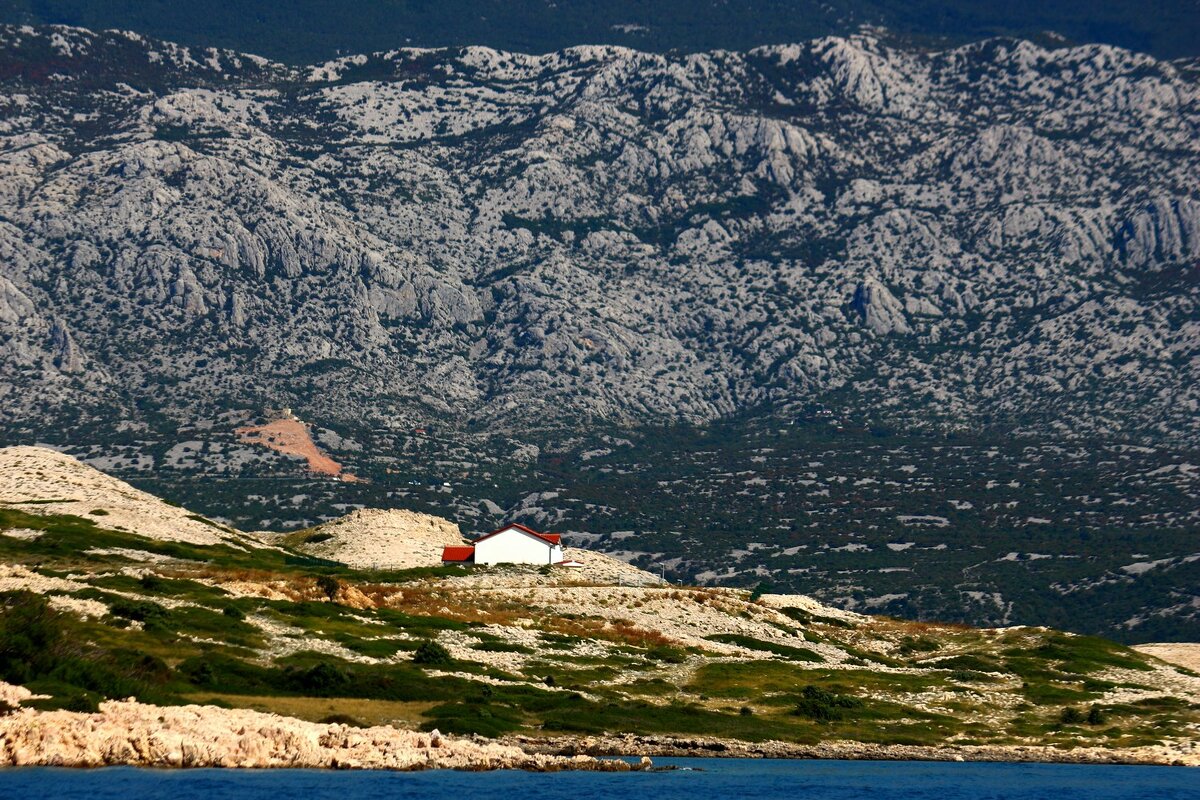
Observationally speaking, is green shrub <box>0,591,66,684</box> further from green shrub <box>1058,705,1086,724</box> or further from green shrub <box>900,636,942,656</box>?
green shrub <box>900,636,942,656</box>


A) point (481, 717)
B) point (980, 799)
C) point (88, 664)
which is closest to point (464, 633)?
point (481, 717)

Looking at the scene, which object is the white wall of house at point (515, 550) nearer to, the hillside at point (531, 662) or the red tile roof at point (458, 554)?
the red tile roof at point (458, 554)

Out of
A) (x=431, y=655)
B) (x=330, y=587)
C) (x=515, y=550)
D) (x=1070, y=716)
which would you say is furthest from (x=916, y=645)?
(x=431, y=655)

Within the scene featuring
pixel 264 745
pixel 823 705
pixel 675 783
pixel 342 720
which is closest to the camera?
pixel 264 745

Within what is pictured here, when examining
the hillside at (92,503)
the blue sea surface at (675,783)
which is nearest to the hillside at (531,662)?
the blue sea surface at (675,783)

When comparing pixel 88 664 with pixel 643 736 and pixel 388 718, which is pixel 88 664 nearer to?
pixel 388 718

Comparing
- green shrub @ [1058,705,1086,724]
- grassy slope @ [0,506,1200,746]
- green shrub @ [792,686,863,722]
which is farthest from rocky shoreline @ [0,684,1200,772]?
green shrub @ [1058,705,1086,724]

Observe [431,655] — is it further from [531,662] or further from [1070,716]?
[1070,716]
